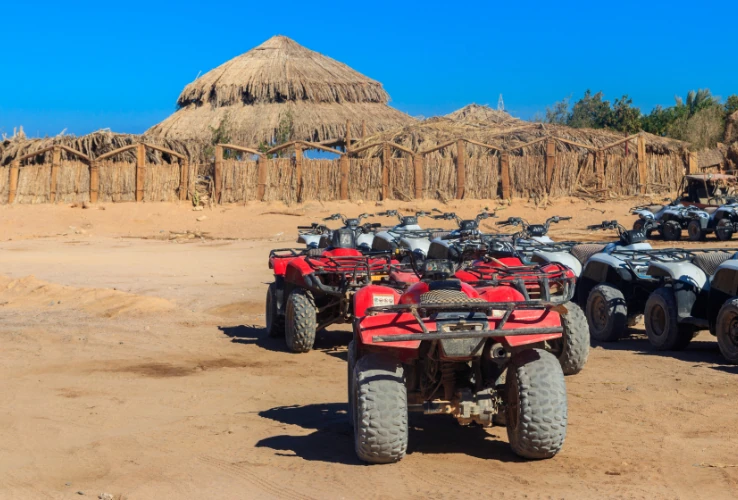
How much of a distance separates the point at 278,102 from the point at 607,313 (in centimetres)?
2889

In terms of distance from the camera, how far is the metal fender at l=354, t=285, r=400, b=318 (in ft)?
20.5

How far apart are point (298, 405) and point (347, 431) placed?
1.01 metres

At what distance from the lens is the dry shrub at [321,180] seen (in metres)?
28.9

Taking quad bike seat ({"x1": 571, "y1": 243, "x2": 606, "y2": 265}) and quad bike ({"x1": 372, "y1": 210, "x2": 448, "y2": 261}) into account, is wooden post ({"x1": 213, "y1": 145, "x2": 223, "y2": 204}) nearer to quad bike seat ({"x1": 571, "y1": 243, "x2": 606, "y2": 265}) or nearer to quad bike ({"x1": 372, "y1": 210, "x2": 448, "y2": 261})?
quad bike ({"x1": 372, "y1": 210, "x2": 448, "y2": 261})

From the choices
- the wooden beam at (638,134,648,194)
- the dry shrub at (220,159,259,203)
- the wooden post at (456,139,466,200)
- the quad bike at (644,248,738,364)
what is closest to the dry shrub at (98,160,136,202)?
the dry shrub at (220,159,259,203)

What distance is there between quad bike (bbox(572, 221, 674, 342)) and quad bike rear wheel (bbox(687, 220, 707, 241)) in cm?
1264

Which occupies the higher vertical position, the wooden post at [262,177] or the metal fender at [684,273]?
the wooden post at [262,177]

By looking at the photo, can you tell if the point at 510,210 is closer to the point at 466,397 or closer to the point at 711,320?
the point at 711,320

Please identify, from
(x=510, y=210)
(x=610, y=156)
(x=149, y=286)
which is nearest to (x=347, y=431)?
(x=149, y=286)

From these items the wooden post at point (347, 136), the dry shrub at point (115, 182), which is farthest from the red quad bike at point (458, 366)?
the wooden post at point (347, 136)

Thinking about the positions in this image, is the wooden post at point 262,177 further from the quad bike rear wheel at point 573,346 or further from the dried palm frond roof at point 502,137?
the quad bike rear wheel at point 573,346

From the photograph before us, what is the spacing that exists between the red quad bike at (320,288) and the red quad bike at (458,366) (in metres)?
3.57

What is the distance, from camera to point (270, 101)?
38.1 meters

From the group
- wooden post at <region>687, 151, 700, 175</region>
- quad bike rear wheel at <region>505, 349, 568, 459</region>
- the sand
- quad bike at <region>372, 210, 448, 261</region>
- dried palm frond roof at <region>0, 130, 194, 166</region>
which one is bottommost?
the sand
